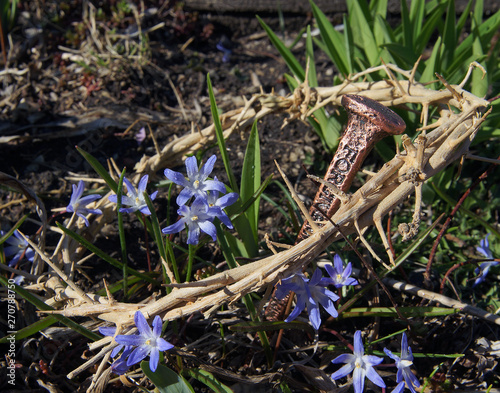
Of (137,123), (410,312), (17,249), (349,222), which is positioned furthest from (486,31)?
(17,249)

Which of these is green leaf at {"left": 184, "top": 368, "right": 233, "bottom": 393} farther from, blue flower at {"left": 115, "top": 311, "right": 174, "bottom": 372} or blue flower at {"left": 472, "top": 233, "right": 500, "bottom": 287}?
blue flower at {"left": 472, "top": 233, "right": 500, "bottom": 287}

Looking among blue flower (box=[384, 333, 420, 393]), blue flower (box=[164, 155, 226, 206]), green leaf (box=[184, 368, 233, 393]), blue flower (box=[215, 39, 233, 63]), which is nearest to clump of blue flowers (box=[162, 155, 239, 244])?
blue flower (box=[164, 155, 226, 206])

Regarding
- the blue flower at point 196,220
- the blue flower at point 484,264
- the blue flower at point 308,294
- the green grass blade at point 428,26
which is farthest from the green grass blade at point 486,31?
the blue flower at point 196,220

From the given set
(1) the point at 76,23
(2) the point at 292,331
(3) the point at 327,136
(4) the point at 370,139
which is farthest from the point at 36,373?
(1) the point at 76,23

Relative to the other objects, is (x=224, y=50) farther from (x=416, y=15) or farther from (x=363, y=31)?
(x=416, y=15)

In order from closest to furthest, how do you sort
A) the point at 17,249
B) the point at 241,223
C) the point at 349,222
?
the point at 349,222, the point at 241,223, the point at 17,249

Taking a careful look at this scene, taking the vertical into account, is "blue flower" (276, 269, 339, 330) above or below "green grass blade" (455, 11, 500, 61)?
below

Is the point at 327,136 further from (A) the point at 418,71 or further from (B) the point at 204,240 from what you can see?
(B) the point at 204,240
